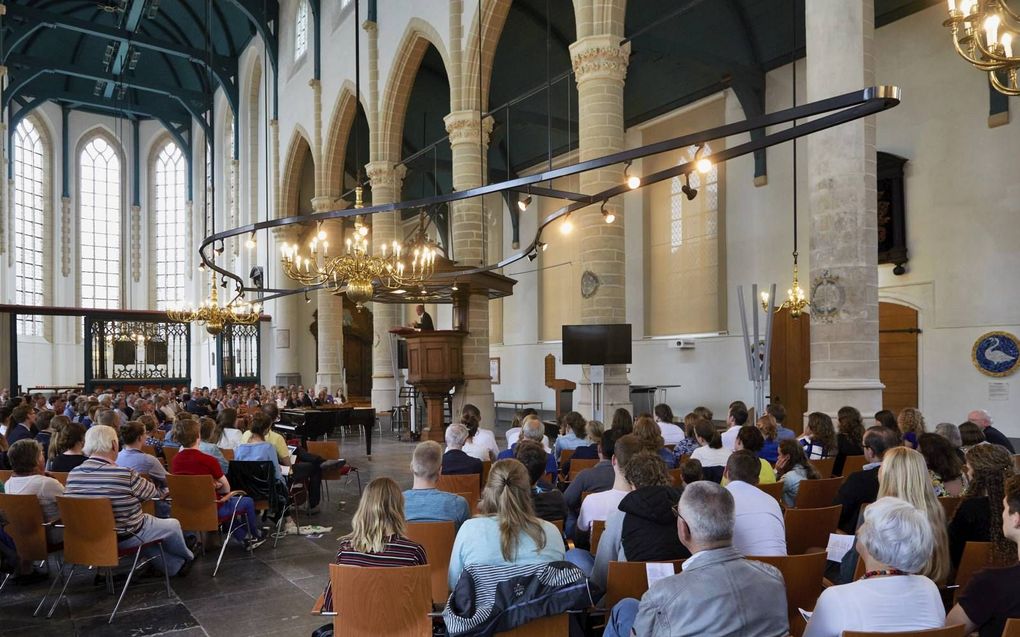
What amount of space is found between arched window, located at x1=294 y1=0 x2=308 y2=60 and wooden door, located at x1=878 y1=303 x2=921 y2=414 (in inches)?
666

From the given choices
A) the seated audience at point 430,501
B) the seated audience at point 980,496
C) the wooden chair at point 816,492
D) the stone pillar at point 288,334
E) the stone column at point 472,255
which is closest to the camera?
the seated audience at point 980,496

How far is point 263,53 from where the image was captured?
2361cm

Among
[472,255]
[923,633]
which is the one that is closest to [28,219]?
[472,255]

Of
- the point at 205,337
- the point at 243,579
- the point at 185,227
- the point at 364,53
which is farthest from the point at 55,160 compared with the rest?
the point at 243,579

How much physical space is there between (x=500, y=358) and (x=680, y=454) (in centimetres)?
1659

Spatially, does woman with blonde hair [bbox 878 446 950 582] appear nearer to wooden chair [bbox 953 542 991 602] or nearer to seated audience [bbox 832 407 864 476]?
wooden chair [bbox 953 542 991 602]

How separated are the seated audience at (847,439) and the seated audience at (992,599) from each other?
3326 millimetres

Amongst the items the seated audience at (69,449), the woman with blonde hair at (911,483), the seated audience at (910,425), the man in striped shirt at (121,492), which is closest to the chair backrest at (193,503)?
the man in striped shirt at (121,492)

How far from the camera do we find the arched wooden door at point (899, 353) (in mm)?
11883

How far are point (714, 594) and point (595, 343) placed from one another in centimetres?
823

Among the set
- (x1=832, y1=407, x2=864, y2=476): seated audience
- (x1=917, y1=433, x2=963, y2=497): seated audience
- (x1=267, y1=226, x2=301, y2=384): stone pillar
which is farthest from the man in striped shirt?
(x1=267, y1=226, x2=301, y2=384): stone pillar

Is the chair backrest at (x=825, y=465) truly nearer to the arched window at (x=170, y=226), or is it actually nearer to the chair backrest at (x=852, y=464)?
the chair backrest at (x=852, y=464)

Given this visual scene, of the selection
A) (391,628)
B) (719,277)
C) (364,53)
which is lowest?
(391,628)

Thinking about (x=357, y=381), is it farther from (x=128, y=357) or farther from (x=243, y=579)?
(x=243, y=579)
